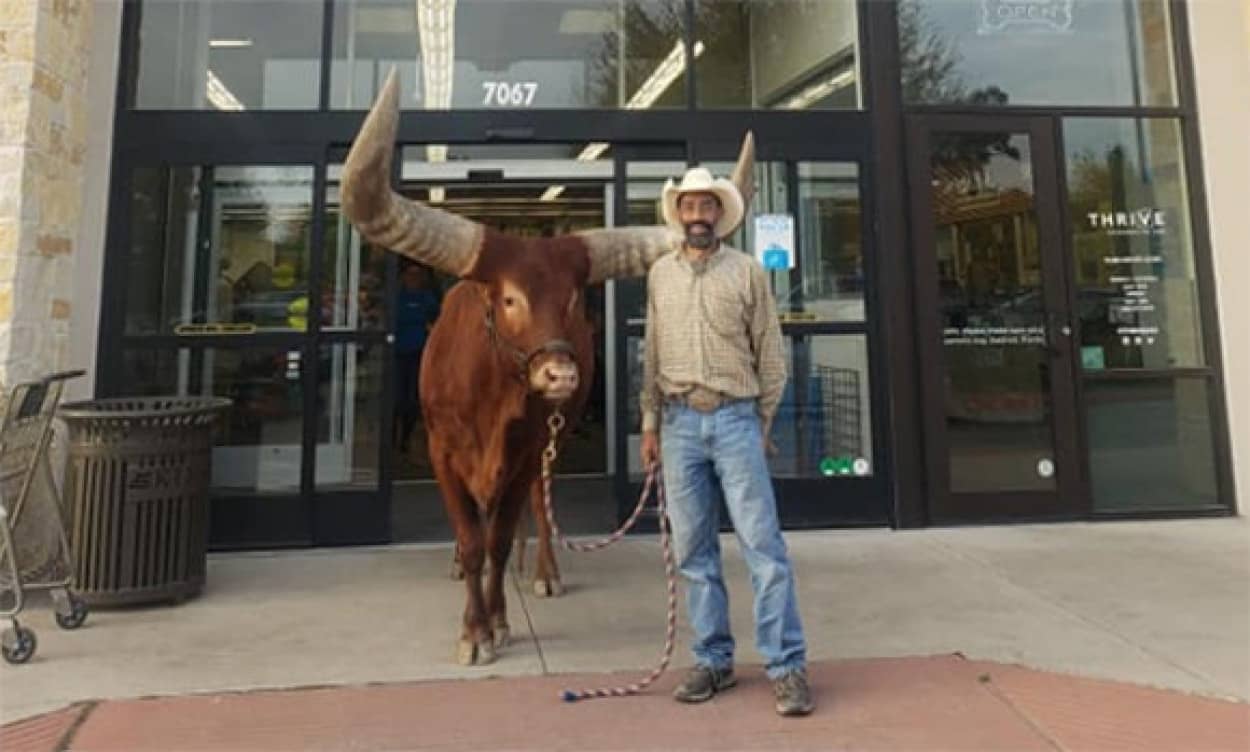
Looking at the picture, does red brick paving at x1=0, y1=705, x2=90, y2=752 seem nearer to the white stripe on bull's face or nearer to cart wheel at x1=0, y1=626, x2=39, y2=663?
cart wheel at x1=0, y1=626, x2=39, y2=663

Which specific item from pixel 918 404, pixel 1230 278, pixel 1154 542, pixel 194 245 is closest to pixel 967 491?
pixel 918 404

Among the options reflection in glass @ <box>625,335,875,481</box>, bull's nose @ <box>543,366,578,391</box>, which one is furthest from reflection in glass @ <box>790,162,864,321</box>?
bull's nose @ <box>543,366,578,391</box>

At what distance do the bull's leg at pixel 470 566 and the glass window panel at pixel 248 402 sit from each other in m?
2.17

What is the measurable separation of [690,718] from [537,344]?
59.6 inches

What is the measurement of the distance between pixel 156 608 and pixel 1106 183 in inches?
279

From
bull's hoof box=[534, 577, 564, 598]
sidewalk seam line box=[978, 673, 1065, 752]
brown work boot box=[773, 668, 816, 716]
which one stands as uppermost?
bull's hoof box=[534, 577, 564, 598]

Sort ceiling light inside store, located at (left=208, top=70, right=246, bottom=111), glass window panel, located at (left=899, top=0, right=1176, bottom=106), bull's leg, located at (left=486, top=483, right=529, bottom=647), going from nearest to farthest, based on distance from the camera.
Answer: bull's leg, located at (left=486, top=483, right=529, bottom=647)
ceiling light inside store, located at (left=208, top=70, right=246, bottom=111)
glass window panel, located at (left=899, top=0, right=1176, bottom=106)

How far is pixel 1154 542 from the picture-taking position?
5.98 metres

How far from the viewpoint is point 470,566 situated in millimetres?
4066

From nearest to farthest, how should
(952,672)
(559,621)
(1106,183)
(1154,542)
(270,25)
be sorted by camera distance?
(952,672) < (559,621) < (1154,542) < (270,25) < (1106,183)

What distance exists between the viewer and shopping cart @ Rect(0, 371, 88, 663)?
3986 millimetres

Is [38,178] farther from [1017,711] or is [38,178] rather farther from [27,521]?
[1017,711]

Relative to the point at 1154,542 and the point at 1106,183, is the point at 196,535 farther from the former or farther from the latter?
the point at 1106,183

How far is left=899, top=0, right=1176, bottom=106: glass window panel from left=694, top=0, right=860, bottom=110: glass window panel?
0.46 metres
